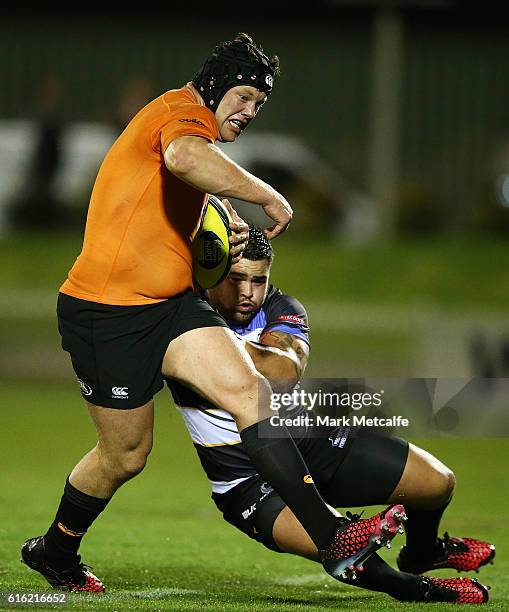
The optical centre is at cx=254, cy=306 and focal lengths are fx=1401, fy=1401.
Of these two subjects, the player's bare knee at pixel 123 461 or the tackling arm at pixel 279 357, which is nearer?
the player's bare knee at pixel 123 461

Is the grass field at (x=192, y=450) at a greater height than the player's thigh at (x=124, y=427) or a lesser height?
lesser

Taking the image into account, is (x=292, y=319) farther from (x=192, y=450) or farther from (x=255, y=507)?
(x=192, y=450)

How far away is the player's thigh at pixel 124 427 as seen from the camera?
5.86 m

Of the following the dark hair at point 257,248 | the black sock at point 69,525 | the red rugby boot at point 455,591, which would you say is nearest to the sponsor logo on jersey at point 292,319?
the dark hair at point 257,248

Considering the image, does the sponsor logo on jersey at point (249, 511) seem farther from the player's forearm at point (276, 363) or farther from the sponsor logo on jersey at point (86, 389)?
the sponsor logo on jersey at point (86, 389)

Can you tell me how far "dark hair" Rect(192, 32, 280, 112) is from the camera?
5.87 m

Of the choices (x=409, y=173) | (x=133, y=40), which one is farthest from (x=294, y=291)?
(x=133, y=40)

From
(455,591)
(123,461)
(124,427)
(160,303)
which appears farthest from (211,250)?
(455,591)

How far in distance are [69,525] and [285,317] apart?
4.39ft

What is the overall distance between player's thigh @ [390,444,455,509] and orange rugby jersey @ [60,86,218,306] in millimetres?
1301

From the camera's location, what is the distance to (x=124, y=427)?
588 centimetres

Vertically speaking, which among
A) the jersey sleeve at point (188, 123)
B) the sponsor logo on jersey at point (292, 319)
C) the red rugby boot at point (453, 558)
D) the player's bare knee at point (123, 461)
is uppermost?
the jersey sleeve at point (188, 123)

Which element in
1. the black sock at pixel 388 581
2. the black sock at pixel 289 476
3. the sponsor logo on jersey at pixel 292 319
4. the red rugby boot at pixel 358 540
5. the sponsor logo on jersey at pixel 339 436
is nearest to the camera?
the red rugby boot at pixel 358 540

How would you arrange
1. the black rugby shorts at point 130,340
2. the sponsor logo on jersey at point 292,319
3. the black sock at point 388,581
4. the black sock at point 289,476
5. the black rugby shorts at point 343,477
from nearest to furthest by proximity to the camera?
1. the black sock at point 289,476
2. the black sock at point 388,581
3. the black rugby shorts at point 130,340
4. the black rugby shorts at point 343,477
5. the sponsor logo on jersey at point 292,319
